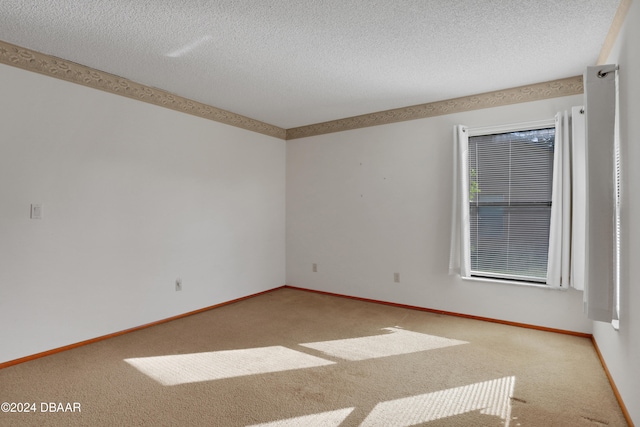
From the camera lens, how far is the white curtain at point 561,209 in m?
3.21

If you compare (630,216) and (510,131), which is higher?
(510,131)

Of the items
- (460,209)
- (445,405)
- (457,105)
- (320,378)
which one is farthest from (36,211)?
(457,105)

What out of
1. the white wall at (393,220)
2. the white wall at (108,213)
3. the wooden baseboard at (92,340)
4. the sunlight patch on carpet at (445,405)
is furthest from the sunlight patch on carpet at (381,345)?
the white wall at (108,213)

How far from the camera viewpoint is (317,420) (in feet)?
6.37

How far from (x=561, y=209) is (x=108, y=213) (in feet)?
14.4

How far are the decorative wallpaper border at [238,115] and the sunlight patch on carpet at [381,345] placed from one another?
2.57 m

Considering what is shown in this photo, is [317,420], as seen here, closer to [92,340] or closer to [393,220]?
[92,340]

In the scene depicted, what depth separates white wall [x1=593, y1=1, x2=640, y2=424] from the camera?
5.81 ft

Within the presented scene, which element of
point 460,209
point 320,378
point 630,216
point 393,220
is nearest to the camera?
point 630,216

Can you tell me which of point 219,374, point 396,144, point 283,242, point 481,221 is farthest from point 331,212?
point 219,374

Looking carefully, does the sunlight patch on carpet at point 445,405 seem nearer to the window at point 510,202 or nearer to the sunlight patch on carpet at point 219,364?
the sunlight patch on carpet at point 219,364

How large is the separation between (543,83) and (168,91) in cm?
397

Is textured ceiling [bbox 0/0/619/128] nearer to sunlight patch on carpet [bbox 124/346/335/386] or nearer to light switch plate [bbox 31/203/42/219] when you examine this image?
light switch plate [bbox 31/203/42/219]

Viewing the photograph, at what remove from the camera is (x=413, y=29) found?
2.41 m
